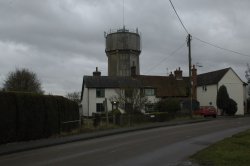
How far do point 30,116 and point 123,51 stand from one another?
54534 millimetres

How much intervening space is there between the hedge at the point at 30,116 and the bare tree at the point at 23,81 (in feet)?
121

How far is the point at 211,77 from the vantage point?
264 feet

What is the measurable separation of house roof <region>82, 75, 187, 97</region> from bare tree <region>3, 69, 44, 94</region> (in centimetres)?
754

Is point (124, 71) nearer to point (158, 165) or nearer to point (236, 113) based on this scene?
point (236, 113)

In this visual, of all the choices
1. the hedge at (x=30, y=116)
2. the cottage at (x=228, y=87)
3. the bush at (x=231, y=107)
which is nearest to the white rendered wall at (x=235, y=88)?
the cottage at (x=228, y=87)

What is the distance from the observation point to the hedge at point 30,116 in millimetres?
24312

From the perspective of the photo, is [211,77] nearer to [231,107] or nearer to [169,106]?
[231,107]

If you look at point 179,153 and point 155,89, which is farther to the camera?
point 155,89

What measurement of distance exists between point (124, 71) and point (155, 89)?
700cm

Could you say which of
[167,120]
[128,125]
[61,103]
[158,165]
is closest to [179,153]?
[158,165]

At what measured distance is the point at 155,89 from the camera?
257ft

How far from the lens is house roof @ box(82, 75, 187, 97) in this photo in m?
73.7

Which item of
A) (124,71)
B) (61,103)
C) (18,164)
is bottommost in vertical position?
(18,164)

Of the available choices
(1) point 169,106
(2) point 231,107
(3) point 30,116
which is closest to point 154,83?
A: (2) point 231,107
